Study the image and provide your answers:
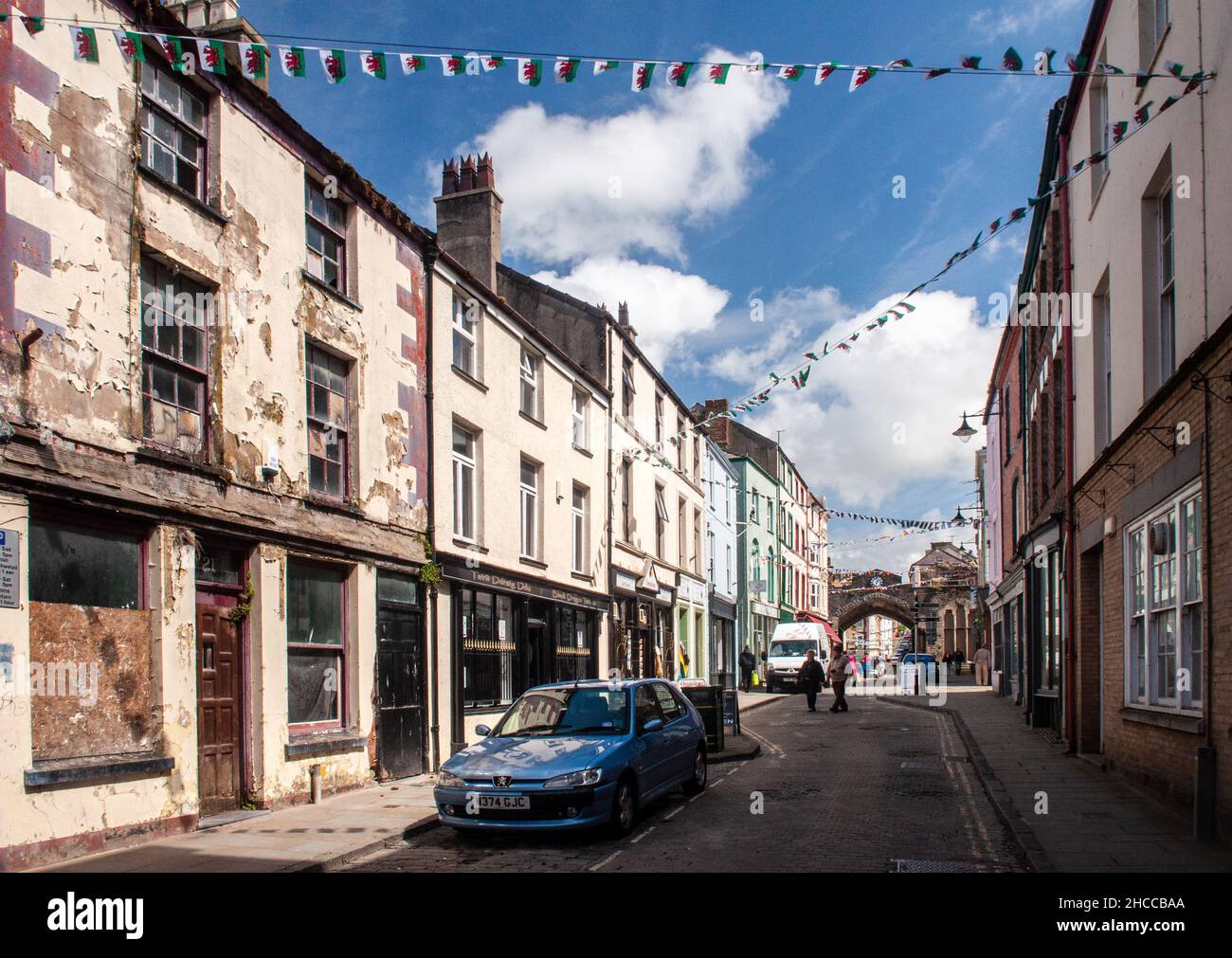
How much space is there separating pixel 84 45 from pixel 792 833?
9383 mm

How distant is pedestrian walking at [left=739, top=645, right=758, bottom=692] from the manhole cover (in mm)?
28222

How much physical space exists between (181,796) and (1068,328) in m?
13.8

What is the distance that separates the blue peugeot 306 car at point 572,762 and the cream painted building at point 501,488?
4.66 m

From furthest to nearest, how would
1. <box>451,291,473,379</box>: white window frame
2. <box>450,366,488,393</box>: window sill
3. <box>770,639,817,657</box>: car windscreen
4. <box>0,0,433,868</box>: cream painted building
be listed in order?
<box>770,639,817,657</box>: car windscreen < <box>451,291,473,379</box>: white window frame < <box>450,366,488,393</box>: window sill < <box>0,0,433,868</box>: cream painted building

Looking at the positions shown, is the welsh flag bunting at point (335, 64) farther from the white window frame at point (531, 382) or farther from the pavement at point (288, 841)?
the white window frame at point (531, 382)

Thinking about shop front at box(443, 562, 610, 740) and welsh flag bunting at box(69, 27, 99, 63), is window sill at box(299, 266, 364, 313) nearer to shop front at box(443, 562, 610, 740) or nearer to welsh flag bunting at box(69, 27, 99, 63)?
welsh flag bunting at box(69, 27, 99, 63)

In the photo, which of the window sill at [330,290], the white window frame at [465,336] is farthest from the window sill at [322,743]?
the white window frame at [465,336]

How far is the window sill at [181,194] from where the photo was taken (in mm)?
10170

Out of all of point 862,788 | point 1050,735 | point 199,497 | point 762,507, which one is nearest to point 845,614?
point 762,507

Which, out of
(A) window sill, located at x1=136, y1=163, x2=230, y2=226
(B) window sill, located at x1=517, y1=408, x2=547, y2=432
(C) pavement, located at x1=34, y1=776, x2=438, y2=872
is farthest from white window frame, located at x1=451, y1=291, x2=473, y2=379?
(C) pavement, located at x1=34, y1=776, x2=438, y2=872

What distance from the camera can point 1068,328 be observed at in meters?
16.3

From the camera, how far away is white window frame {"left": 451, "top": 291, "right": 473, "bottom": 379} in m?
17.1

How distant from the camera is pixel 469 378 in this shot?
1712 centimetres

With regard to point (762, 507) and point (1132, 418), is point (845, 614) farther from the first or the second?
point (1132, 418)
